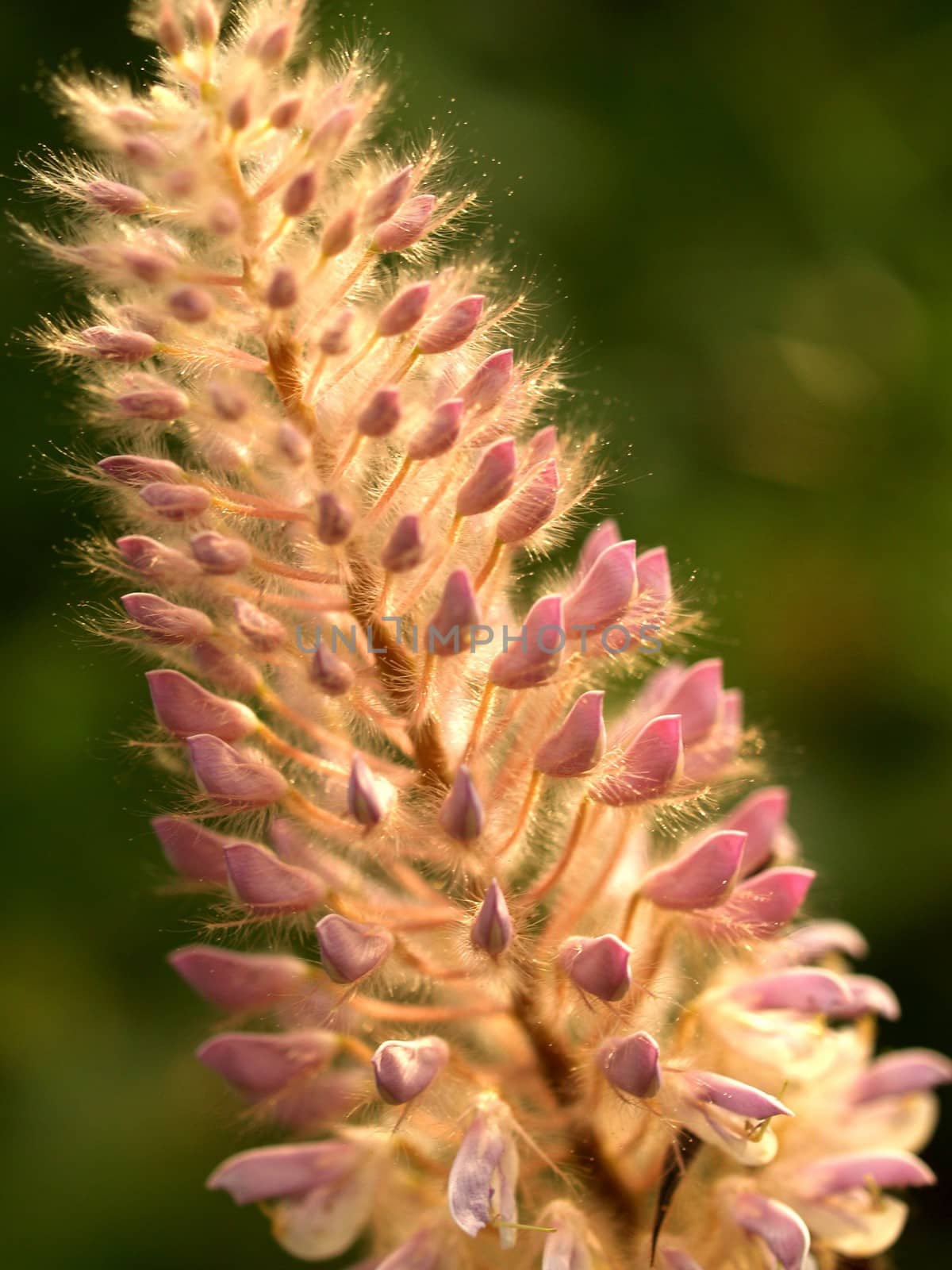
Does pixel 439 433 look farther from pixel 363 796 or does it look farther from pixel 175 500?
pixel 363 796

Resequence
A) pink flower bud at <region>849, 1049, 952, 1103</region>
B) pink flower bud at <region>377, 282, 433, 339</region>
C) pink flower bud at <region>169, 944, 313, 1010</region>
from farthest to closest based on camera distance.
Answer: pink flower bud at <region>849, 1049, 952, 1103</region> < pink flower bud at <region>169, 944, 313, 1010</region> < pink flower bud at <region>377, 282, 433, 339</region>

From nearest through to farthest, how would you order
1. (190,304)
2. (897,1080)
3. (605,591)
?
(190,304), (605,591), (897,1080)

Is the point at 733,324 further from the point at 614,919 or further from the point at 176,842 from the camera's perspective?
the point at 176,842

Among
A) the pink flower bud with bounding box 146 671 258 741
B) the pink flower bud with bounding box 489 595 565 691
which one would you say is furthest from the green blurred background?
the pink flower bud with bounding box 489 595 565 691

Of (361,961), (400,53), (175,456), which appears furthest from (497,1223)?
(400,53)

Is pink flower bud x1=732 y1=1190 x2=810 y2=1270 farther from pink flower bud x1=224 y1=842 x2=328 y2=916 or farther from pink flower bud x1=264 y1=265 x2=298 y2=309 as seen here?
pink flower bud x1=264 y1=265 x2=298 y2=309

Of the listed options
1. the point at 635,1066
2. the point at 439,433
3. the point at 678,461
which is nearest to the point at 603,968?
the point at 635,1066

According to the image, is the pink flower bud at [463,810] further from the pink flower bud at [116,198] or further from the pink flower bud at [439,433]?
the pink flower bud at [116,198]

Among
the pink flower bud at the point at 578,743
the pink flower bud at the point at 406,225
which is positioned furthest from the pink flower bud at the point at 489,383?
the pink flower bud at the point at 578,743
